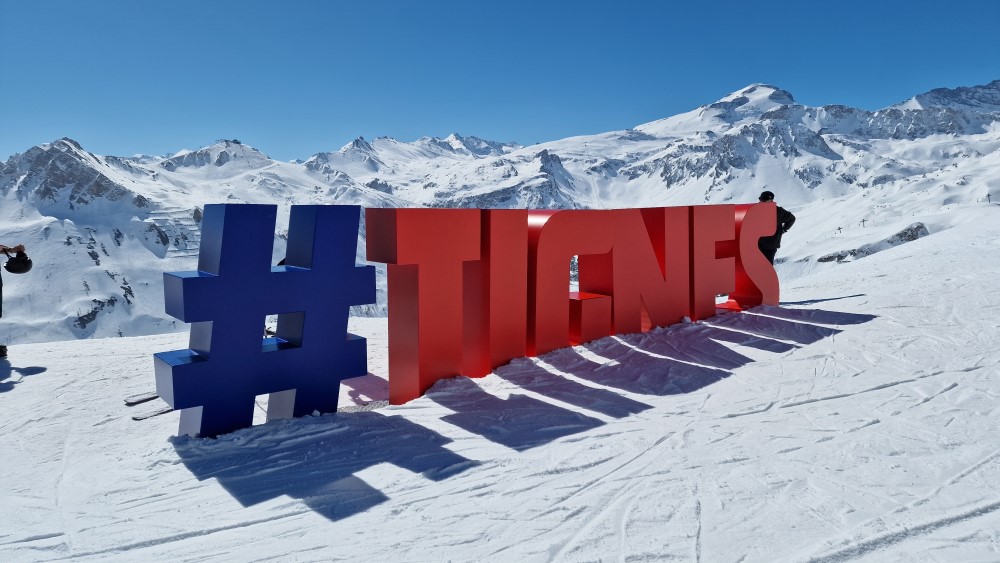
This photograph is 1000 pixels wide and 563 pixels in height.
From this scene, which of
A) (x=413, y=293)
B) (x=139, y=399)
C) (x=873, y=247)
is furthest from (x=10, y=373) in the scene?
(x=873, y=247)

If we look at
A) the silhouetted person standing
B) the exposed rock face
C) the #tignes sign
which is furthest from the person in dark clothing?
the exposed rock face

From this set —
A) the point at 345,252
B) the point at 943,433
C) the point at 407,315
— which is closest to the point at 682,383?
the point at 943,433

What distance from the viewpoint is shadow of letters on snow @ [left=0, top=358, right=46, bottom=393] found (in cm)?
704

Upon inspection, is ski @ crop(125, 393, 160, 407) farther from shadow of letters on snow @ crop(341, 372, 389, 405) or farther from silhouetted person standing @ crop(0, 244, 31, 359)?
silhouetted person standing @ crop(0, 244, 31, 359)

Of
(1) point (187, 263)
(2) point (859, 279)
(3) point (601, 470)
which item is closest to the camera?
(3) point (601, 470)

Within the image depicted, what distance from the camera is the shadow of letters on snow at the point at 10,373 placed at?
704cm

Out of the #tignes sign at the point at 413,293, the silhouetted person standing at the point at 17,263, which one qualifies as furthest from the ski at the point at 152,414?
the silhouetted person standing at the point at 17,263

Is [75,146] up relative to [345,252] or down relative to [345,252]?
up

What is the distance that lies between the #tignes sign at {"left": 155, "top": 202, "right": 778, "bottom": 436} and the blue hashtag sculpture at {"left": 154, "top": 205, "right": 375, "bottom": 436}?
0.01 m

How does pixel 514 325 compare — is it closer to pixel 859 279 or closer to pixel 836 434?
pixel 836 434

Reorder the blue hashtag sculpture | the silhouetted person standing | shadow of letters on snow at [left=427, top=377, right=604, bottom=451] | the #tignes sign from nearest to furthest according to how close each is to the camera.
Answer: shadow of letters on snow at [left=427, top=377, right=604, bottom=451] < the blue hashtag sculpture < the #tignes sign < the silhouetted person standing

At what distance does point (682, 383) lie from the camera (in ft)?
20.1

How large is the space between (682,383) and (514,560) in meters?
3.66

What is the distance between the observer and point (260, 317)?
5125 millimetres
